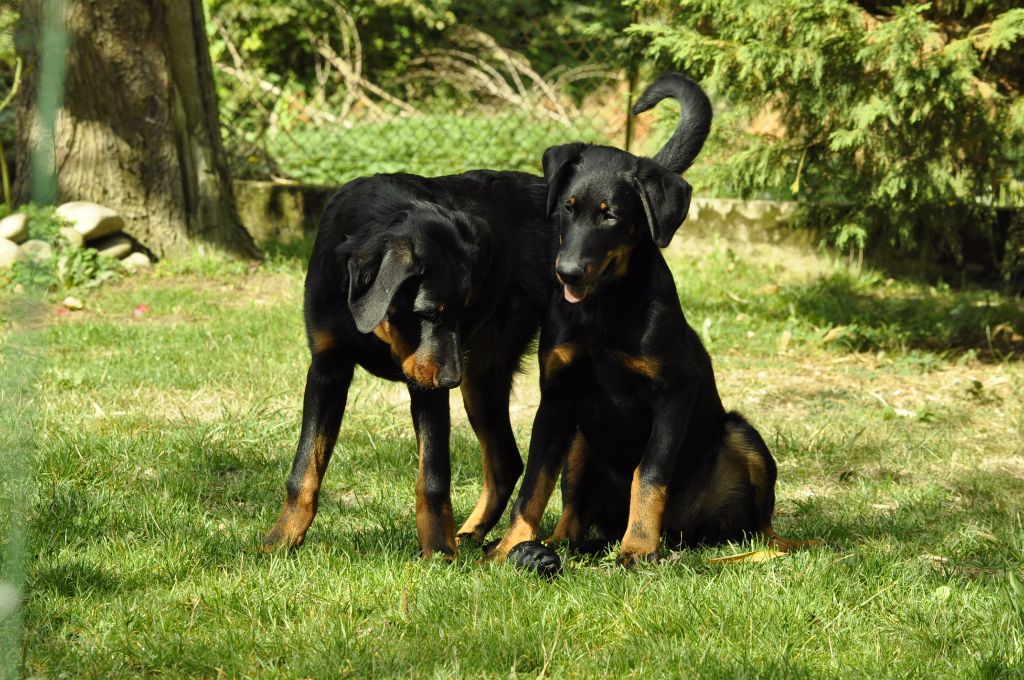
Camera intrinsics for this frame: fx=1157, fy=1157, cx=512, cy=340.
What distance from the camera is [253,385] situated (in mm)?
5844

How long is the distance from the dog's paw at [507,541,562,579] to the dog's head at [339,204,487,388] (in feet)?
1.88

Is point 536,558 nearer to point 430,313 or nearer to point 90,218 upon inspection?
point 430,313

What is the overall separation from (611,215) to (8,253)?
18.3 ft

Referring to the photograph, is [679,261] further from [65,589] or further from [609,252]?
[65,589]

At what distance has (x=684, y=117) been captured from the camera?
411cm

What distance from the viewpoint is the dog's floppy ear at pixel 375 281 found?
335cm

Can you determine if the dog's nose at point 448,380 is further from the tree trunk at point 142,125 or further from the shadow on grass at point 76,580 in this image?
the tree trunk at point 142,125

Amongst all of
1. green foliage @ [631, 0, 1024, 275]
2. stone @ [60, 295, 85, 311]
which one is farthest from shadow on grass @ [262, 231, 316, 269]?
green foliage @ [631, 0, 1024, 275]

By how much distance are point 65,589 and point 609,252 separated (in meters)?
1.88

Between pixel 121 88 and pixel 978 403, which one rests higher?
pixel 121 88

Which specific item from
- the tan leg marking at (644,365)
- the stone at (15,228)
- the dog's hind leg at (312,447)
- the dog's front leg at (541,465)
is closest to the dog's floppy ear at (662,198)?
the tan leg marking at (644,365)

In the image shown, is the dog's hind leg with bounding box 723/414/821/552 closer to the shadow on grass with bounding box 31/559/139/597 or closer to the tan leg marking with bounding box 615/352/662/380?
the tan leg marking with bounding box 615/352/662/380

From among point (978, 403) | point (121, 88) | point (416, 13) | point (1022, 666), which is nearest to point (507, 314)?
point (1022, 666)

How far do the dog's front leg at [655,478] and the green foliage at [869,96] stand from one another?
325cm
